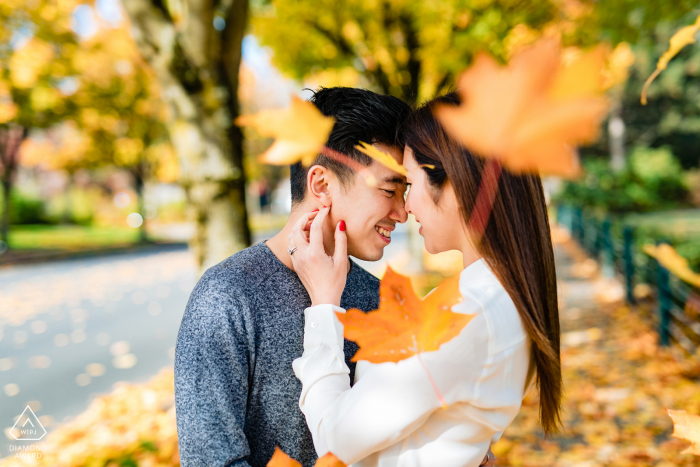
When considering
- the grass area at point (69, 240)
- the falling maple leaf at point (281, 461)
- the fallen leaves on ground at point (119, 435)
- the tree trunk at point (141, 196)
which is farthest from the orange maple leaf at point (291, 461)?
the tree trunk at point (141, 196)

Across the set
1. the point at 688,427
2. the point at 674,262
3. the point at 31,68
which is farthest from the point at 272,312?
the point at 31,68

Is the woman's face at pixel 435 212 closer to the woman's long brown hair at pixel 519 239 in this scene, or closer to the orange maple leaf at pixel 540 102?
the woman's long brown hair at pixel 519 239

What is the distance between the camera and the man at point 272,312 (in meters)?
1.39

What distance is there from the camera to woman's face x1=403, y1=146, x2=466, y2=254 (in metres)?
1.42

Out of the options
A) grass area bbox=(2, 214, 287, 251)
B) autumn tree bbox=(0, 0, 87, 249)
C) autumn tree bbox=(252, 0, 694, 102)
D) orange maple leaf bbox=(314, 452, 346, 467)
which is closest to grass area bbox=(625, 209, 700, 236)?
autumn tree bbox=(252, 0, 694, 102)

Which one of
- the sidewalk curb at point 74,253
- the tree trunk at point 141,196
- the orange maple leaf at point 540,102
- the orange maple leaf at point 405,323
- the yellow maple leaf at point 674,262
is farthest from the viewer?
the tree trunk at point 141,196

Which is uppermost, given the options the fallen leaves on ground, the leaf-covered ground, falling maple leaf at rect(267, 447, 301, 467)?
falling maple leaf at rect(267, 447, 301, 467)

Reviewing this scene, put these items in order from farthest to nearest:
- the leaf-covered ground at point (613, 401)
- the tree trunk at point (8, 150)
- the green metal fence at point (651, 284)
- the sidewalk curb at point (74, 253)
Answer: the tree trunk at point (8, 150) < the sidewalk curb at point (74, 253) < the green metal fence at point (651, 284) < the leaf-covered ground at point (613, 401)

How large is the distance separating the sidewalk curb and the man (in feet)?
48.4

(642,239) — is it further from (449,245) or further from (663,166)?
(663,166)

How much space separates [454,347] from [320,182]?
33.2 inches

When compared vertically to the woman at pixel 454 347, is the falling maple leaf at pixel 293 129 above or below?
above

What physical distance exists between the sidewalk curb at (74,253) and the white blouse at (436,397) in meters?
15.2

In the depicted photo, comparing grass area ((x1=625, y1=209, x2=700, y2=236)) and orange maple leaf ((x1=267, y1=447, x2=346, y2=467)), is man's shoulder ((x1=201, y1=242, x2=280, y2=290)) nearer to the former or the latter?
orange maple leaf ((x1=267, y1=447, x2=346, y2=467))
